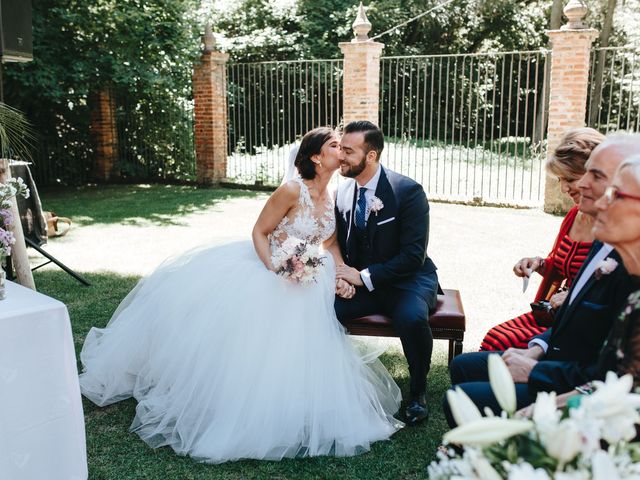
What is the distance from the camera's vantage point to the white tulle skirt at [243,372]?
135 inches

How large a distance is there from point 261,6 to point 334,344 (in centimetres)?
2091

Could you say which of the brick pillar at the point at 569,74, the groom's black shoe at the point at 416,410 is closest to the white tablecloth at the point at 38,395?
the groom's black shoe at the point at 416,410

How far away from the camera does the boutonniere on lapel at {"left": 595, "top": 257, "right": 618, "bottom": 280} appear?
2.31 m

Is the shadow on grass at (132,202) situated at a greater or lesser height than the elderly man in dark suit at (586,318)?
lesser

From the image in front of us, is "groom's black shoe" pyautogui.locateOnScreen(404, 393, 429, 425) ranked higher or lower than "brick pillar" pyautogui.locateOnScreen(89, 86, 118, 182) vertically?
lower

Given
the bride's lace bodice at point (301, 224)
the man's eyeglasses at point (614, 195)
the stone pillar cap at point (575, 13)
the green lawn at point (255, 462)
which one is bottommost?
the green lawn at point (255, 462)

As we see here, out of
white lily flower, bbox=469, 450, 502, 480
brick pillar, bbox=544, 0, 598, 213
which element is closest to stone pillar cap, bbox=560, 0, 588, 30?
brick pillar, bbox=544, 0, 598, 213

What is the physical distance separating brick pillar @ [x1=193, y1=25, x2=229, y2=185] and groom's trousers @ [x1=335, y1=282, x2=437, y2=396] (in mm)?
11537

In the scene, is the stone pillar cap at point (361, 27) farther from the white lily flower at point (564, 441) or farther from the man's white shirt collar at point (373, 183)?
the white lily flower at point (564, 441)

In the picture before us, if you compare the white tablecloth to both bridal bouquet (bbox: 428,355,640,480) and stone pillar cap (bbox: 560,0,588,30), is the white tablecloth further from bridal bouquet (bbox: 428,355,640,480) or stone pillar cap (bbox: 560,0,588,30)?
stone pillar cap (bbox: 560,0,588,30)

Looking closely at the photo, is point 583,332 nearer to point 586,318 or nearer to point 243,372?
point 586,318

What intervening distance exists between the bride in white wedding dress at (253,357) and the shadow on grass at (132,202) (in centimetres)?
661

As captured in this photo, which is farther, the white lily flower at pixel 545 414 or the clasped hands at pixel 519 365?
the clasped hands at pixel 519 365

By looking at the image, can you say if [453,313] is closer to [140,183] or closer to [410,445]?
[410,445]
